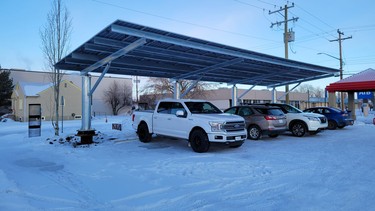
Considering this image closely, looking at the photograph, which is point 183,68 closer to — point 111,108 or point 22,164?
point 22,164

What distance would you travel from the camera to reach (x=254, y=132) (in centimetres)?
1317

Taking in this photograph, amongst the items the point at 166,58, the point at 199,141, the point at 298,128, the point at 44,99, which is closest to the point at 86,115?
the point at 166,58

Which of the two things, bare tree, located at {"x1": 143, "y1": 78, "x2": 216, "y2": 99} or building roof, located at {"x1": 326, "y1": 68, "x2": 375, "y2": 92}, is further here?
bare tree, located at {"x1": 143, "y1": 78, "x2": 216, "y2": 99}

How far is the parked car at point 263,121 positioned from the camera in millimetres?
12625

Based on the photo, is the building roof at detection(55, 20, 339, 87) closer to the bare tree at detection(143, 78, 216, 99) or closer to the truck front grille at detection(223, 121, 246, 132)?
the truck front grille at detection(223, 121, 246, 132)

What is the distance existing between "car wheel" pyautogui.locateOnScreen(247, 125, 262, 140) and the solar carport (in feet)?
10.8

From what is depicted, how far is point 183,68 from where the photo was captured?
51.2 feet

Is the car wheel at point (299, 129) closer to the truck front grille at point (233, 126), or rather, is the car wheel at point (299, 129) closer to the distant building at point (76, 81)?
the truck front grille at point (233, 126)

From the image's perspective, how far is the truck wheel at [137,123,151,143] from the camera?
12.3 metres

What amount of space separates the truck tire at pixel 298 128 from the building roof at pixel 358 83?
10802mm

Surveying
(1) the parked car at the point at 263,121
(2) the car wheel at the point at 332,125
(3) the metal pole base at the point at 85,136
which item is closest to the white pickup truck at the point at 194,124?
(3) the metal pole base at the point at 85,136

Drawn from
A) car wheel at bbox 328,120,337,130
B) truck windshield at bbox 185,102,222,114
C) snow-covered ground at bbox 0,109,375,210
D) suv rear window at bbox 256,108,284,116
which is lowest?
snow-covered ground at bbox 0,109,375,210

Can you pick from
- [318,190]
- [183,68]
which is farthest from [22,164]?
Result: [183,68]

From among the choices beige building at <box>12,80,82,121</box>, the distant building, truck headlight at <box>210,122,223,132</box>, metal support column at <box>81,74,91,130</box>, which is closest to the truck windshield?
truck headlight at <box>210,122,223,132</box>
